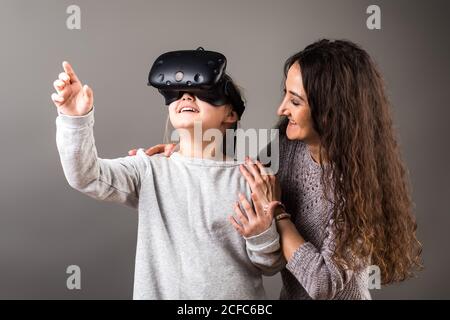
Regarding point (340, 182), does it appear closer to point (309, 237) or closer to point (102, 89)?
point (309, 237)

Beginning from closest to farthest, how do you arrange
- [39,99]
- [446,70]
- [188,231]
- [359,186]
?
[188,231] < [359,186] < [39,99] < [446,70]

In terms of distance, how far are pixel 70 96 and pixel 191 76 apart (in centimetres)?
31

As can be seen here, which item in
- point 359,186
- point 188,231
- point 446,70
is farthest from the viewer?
point 446,70

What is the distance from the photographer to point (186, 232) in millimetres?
1644

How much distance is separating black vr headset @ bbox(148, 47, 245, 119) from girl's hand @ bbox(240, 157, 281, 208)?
0.18 metres

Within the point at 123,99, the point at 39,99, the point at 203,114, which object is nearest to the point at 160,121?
the point at 123,99

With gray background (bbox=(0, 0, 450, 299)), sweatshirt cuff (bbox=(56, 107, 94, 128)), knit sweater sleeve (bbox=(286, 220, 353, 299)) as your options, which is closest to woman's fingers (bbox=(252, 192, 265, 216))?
knit sweater sleeve (bbox=(286, 220, 353, 299))

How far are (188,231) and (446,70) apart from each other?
6.19 ft

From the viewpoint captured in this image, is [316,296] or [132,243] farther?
[132,243]

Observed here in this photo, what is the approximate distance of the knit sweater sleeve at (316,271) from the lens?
5.59 ft

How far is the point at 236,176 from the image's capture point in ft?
5.74

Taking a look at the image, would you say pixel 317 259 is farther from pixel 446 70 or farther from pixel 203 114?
pixel 446 70

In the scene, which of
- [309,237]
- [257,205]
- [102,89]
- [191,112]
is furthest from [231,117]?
[102,89]

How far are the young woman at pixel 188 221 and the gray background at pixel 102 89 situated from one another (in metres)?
1.13
